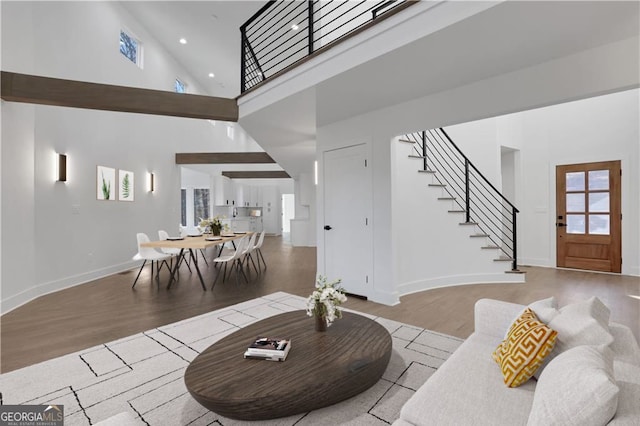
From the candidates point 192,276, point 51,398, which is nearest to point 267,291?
point 192,276

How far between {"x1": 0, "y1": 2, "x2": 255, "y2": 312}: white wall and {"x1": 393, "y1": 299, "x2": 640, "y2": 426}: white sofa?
4.92 meters

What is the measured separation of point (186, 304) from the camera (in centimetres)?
395

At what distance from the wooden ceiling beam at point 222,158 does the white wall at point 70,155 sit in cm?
74

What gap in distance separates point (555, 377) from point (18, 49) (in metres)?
6.19

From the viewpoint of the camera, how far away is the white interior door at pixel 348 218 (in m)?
4.18

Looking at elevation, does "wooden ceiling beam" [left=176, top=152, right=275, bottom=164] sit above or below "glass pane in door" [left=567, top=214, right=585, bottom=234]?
above

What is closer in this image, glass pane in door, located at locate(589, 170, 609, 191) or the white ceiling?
the white ceiling

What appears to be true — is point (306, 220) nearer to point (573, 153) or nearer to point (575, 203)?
point (575, 203)

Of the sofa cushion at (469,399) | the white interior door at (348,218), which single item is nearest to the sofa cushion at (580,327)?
the sofa cushion at (469,399)

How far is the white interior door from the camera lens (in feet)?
13.7

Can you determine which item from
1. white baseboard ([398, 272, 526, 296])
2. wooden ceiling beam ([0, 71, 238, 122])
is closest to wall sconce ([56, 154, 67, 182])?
wooden ceiling beam ([0, 71, 238, 122])

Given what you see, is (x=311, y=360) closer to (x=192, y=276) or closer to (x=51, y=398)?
(x=51, y=398)

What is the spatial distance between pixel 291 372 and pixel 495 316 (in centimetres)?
140

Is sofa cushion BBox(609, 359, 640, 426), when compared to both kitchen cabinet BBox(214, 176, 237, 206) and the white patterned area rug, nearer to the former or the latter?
the white patterned area rug
